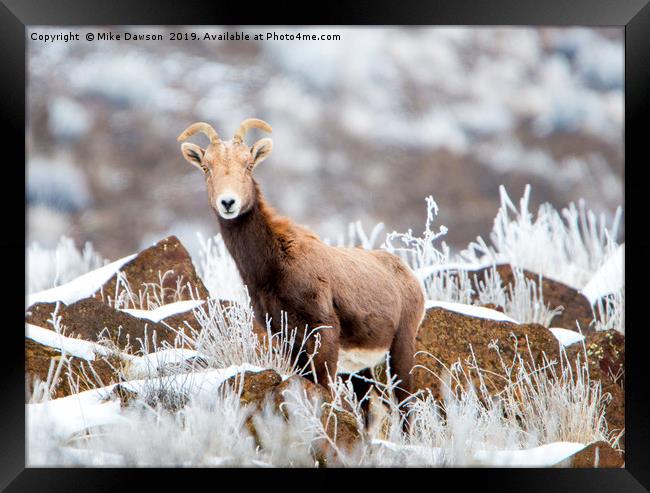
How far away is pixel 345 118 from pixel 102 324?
7.71ft

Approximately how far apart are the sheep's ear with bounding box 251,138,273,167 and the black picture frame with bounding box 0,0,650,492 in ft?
2.86

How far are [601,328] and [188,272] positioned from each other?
3225mm

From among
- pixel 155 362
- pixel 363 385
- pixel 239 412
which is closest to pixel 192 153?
pixel 155 362

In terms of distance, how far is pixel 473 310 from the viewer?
6777 mm

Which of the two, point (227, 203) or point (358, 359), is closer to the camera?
point (227, 203)

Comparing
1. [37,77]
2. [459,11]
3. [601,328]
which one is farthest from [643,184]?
[37,77]

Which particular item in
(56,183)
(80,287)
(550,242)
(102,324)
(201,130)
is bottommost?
(102,324)

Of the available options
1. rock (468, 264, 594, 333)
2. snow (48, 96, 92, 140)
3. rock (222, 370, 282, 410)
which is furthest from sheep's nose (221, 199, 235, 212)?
rock (468, 264, 594, 333)

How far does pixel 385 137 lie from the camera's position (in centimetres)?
677

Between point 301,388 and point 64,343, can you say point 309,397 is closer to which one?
point 301,388

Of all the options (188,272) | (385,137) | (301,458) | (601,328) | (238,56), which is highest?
(238,56)

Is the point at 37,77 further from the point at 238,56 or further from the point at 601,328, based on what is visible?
the point at 601,328

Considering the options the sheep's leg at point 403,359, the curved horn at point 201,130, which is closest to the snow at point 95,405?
the sheep's leg at point 403,359

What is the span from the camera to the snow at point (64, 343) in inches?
245
